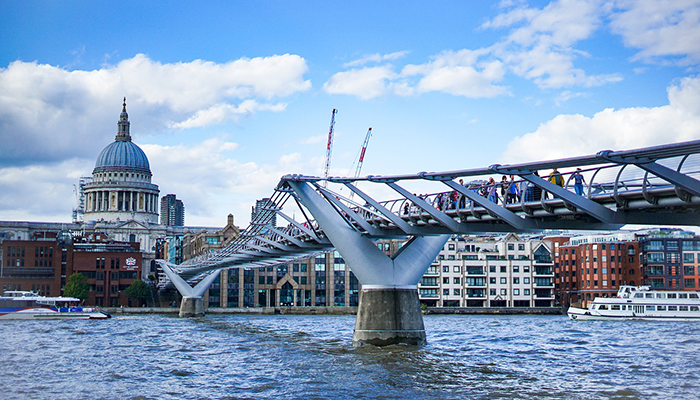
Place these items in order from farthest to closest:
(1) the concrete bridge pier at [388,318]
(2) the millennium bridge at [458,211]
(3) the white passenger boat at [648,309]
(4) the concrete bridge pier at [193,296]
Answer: (4) the concrete bridge pier at [193,296] < (3) the white passenger boat at [648,309] < (1) the concrete bridge pier at [388,318] < (2) the millennium bridge at [458,211]

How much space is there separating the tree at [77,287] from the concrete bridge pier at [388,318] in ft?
268

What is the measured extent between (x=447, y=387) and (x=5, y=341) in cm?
3673

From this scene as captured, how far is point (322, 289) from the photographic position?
411 feet

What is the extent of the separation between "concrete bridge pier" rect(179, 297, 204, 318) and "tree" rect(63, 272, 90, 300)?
22466mm

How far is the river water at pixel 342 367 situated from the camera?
2908cm

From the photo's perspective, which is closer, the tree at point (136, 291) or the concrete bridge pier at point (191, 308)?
the concrete bridge pier at point (191, 308)

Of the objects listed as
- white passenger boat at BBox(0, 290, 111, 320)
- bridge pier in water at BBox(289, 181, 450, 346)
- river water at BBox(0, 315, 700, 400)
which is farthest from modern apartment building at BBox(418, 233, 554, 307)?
bridge pier in water at BBox(289, 181, 450, 346)

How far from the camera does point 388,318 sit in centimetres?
4428

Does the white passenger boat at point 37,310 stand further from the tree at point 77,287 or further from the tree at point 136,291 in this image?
the tree at point 136,291

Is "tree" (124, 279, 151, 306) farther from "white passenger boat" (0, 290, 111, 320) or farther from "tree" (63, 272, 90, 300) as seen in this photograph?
"white passenger boat" (0, 290, 111, 320)

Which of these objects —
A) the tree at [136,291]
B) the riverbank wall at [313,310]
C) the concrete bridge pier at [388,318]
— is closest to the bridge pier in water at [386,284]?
the concrete bridge pier at [388,318]

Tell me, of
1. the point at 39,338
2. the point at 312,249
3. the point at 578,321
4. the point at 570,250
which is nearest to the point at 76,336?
the point at 39,338

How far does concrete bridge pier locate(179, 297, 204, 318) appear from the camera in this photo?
102 metres

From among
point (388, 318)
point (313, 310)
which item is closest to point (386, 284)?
point (388, 318)
